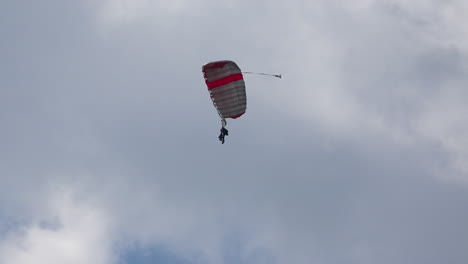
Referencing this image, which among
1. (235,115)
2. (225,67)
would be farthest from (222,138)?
(225,67)

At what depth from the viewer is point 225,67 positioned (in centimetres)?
4553

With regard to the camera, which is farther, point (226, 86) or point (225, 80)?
point (226, 86)

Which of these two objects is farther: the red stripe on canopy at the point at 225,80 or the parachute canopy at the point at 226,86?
the red stripe on canopy at the point at 225,80

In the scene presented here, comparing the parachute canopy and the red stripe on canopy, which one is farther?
the red stripe on canopy

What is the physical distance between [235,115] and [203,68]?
5.34m

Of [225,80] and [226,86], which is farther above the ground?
[225,80]

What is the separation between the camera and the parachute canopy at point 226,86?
45.6m

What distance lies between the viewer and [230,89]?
4606cm

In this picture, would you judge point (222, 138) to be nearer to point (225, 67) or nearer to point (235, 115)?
point (235, 115)

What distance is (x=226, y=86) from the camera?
151ft

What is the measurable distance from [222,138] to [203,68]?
731 cm

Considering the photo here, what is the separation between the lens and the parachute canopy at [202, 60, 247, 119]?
45.6 metres

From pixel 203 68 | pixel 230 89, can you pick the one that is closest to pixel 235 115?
pixel 230 89

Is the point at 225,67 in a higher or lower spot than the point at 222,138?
higher
